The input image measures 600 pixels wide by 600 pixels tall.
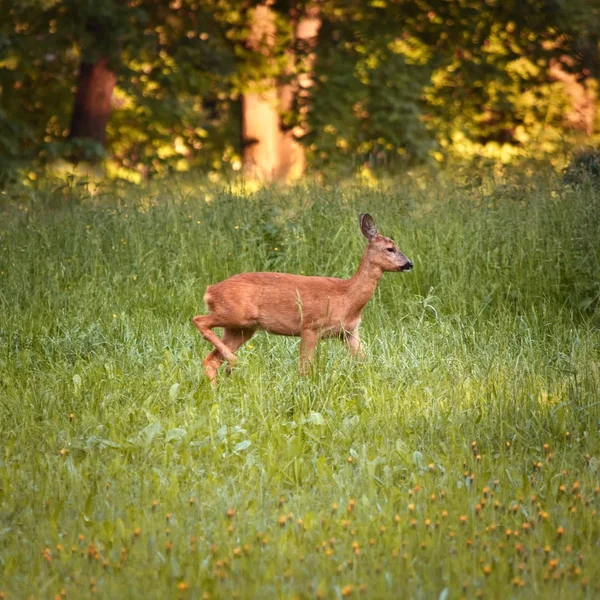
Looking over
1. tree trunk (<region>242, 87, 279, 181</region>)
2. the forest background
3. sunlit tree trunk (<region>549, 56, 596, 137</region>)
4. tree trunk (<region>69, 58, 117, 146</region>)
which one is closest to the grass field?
tree trunk (<region>69, 58, 117, 146</region>)

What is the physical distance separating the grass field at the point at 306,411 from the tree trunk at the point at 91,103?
6.44 meters

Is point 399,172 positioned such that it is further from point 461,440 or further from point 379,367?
point 461,440

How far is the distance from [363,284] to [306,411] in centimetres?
149

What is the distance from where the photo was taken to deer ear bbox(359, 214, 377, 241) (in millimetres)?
7723

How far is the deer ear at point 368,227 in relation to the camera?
25.3 feet

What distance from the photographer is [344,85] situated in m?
20.5

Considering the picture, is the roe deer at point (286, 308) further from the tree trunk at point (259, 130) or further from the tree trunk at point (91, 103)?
the tree trunk at point (259, 130)

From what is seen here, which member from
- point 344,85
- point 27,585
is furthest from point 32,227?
point 344,85

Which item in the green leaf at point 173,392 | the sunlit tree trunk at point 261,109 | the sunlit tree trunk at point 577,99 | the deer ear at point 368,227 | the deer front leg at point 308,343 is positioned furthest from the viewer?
the sunlit tree trunk at point 577,99

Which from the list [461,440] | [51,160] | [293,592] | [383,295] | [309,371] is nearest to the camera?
[293,592]

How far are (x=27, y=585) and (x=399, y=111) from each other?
677 inches

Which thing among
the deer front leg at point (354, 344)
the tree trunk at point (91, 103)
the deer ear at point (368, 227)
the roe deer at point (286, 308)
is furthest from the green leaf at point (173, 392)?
the tree trunk at point (91, 103)

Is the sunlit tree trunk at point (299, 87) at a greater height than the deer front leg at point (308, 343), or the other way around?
the deer front leg at point (308, 343)

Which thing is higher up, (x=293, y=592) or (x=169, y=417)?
(x=293, y=592)
